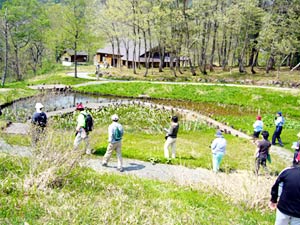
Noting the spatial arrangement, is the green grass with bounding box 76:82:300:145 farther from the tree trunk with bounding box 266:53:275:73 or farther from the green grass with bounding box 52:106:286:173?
the tree trunk with bounding box 266:53:275:73

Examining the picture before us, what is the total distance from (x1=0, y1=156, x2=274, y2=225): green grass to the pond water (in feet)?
44.0

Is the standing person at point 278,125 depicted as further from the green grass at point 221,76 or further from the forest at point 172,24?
the green grass at point 221,76

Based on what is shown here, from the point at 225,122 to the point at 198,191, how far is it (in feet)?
44.5

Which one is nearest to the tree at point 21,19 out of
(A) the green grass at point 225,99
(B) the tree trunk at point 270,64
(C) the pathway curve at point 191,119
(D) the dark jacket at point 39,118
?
(A) the green grass at point 225,99

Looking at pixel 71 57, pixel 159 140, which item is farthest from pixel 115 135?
pixel 71 57

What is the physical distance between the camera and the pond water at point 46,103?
858 inches

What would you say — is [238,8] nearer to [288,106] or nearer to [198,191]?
[288,106]

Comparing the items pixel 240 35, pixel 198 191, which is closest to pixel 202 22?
pixel 240 35

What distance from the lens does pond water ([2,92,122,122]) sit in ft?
71.5

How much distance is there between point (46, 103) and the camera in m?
27.2

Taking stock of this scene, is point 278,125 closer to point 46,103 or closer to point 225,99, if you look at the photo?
point 225,99

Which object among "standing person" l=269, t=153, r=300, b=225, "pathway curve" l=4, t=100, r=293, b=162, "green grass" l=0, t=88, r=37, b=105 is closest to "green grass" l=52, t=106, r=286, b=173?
"pathway curve" l=4, t=100, r=293, b=162

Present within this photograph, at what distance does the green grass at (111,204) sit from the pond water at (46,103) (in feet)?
44.0

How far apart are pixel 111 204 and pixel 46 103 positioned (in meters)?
21.7
